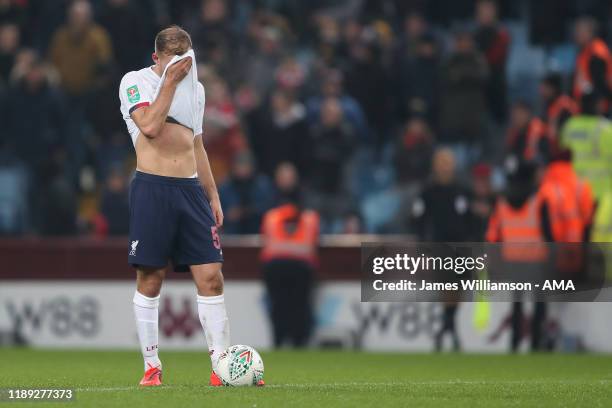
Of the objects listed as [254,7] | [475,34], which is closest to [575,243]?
[475,34]

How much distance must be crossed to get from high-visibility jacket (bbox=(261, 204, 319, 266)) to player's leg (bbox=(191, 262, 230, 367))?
23.7ft

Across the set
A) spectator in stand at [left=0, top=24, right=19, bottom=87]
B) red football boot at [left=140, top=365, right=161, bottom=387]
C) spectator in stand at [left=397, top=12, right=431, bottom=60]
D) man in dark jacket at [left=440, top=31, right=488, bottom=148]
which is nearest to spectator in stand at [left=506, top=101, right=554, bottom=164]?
man in dark jacket at [left=440, top=31, right=488, bottom=148]

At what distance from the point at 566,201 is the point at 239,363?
7258 millimetres

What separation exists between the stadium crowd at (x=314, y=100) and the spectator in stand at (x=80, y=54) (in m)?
0.02

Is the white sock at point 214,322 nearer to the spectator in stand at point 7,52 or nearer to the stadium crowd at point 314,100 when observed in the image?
the stadium crowd at point 314,100

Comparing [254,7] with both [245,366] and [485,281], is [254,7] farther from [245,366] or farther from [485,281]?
[245,366]

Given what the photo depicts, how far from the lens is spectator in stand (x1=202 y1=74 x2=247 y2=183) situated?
1730 centimetres

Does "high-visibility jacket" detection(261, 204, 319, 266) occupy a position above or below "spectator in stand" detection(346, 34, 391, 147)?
below

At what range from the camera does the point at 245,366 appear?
850 centimetres

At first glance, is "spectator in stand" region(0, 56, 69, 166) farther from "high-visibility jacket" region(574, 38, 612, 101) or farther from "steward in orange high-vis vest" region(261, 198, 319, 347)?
"high-visibility jacket" region(574, 38, 612, 101)

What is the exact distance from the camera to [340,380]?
9875 mm

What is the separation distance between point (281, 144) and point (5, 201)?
3573 millimetres

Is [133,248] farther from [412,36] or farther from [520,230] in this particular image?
[412,36]

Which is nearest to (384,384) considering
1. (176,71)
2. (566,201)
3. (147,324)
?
(147,324)
